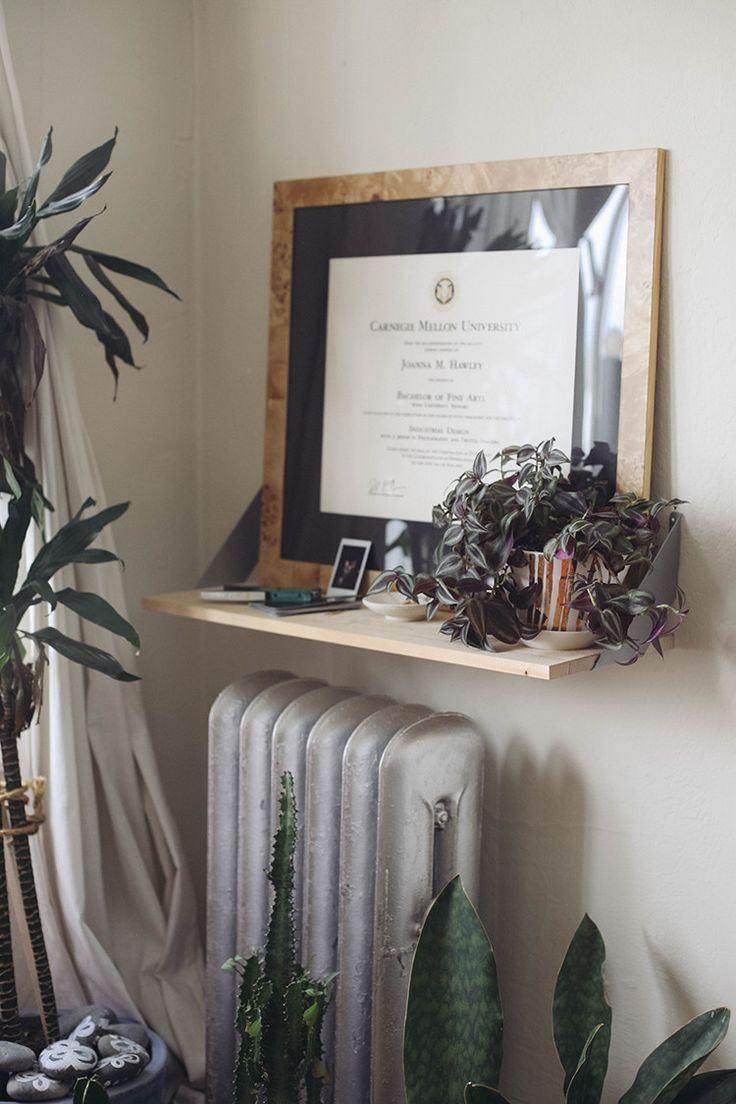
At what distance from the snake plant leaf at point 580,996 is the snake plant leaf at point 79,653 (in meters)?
0.73

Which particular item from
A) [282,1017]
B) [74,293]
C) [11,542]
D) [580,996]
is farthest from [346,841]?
[74,293]

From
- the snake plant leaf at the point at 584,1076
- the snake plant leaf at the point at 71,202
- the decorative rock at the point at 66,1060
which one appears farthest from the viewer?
the decorative rock at the point at 66,1060

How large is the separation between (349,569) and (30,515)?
541 mm

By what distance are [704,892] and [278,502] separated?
0.94 metres

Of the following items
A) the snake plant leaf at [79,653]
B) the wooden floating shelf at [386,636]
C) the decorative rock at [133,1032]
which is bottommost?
the decorative rock at [133,1032]

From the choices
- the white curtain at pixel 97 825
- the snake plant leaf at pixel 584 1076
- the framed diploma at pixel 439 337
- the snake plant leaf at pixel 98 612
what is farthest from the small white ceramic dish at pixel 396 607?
the snake plant leaf at pixel 584 1076

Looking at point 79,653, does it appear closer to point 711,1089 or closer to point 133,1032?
point 133,1032

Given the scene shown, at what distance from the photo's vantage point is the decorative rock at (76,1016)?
1868 mm

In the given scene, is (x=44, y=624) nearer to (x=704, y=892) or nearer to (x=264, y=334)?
(x=264, y=334)

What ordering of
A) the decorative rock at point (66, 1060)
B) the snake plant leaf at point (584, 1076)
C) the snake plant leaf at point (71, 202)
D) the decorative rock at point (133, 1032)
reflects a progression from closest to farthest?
the snake plant leaf at point (584, 1076) < the snake plant leaf at point (71, 202) < the decorative rock at point (66, 1060) < the decorative rock at point (133, 1032)

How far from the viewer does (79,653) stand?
67.2 inches

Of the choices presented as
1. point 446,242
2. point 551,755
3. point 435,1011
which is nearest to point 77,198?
point 446,242

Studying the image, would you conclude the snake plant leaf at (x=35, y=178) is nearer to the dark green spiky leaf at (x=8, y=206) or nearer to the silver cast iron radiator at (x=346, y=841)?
the dark green spiky leaf at (x=8, y=206)

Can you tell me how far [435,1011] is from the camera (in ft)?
5.23
